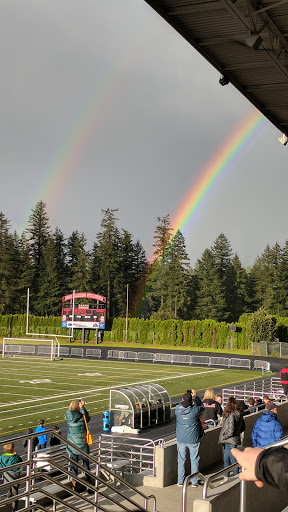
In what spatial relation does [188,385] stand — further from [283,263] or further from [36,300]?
[36,300]

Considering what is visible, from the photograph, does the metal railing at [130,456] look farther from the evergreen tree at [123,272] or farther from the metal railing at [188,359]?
the evergreen tree at [123,272]

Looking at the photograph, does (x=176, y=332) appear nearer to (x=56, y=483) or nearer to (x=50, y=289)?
(x=50, y=289)

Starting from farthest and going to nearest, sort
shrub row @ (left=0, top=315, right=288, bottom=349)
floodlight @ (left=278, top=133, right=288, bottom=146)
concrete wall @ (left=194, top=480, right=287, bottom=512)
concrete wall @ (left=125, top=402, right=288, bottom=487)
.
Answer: shrub row @ (left=0, top=315, right=288, bottom=349), floodlight @ (left=278, top=133, right=288, bottom=146), concrete wall @ (left=125, top=402, right=288, bottom=487), concrete wall @ (left=194, top=480, right=287, bottom=512)

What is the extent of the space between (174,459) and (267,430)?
2215mm

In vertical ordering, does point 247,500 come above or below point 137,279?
below

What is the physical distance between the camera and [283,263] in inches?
4144

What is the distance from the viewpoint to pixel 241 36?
41.7 feet

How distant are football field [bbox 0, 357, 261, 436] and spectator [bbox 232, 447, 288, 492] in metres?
21.4

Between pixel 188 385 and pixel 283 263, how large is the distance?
6988cm

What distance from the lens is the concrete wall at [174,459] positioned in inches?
457

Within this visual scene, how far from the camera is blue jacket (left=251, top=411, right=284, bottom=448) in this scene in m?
10.6

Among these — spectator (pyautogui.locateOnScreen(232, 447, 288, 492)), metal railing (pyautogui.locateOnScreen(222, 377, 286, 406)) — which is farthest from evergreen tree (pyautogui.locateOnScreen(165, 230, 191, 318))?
spectator (pyautogui.locateOnScreen(232, 447, 288, 492))

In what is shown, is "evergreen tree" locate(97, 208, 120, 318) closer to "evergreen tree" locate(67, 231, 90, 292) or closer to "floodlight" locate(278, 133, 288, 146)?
"evergreen tree" locate(67, 231, 90, 292)

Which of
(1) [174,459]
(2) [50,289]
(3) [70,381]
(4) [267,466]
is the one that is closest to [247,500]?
(1) [174,459]
